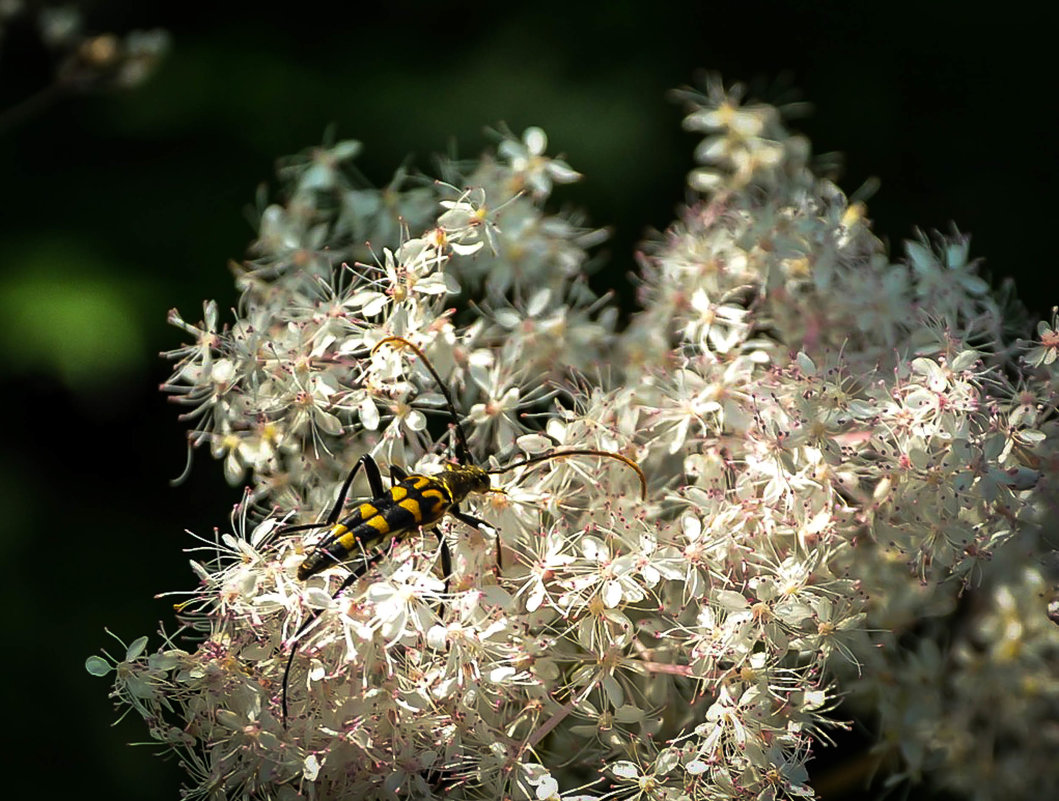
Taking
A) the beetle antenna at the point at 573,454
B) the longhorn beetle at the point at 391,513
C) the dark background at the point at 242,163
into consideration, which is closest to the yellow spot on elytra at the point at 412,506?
the longhorn beetle at the point at 391,513

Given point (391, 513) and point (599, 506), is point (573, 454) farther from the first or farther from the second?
point (391, 513)

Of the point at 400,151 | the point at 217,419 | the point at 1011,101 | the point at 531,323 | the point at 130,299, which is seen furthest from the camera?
the point at 1011,101

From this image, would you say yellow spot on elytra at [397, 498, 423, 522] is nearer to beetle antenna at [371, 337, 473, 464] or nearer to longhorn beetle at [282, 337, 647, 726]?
longhorn beetle at [282, 337, 647, 726]

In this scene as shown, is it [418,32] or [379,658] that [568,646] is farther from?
[418,32]

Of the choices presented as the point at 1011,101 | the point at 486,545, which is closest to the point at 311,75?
the point at 486,545

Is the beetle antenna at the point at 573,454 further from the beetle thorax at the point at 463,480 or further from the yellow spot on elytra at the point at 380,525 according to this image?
the yellow spot on elytra at the point at 380,525

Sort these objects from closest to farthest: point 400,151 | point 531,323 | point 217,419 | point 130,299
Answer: point 217,419 < point 531,323 < point 130,299 < point 400,151

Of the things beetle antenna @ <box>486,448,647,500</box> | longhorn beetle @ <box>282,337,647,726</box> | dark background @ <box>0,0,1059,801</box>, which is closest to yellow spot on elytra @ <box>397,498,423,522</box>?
longhorn beetle @ <box>282,337,647,726</box>

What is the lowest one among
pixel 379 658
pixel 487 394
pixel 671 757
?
pixel 671 757
